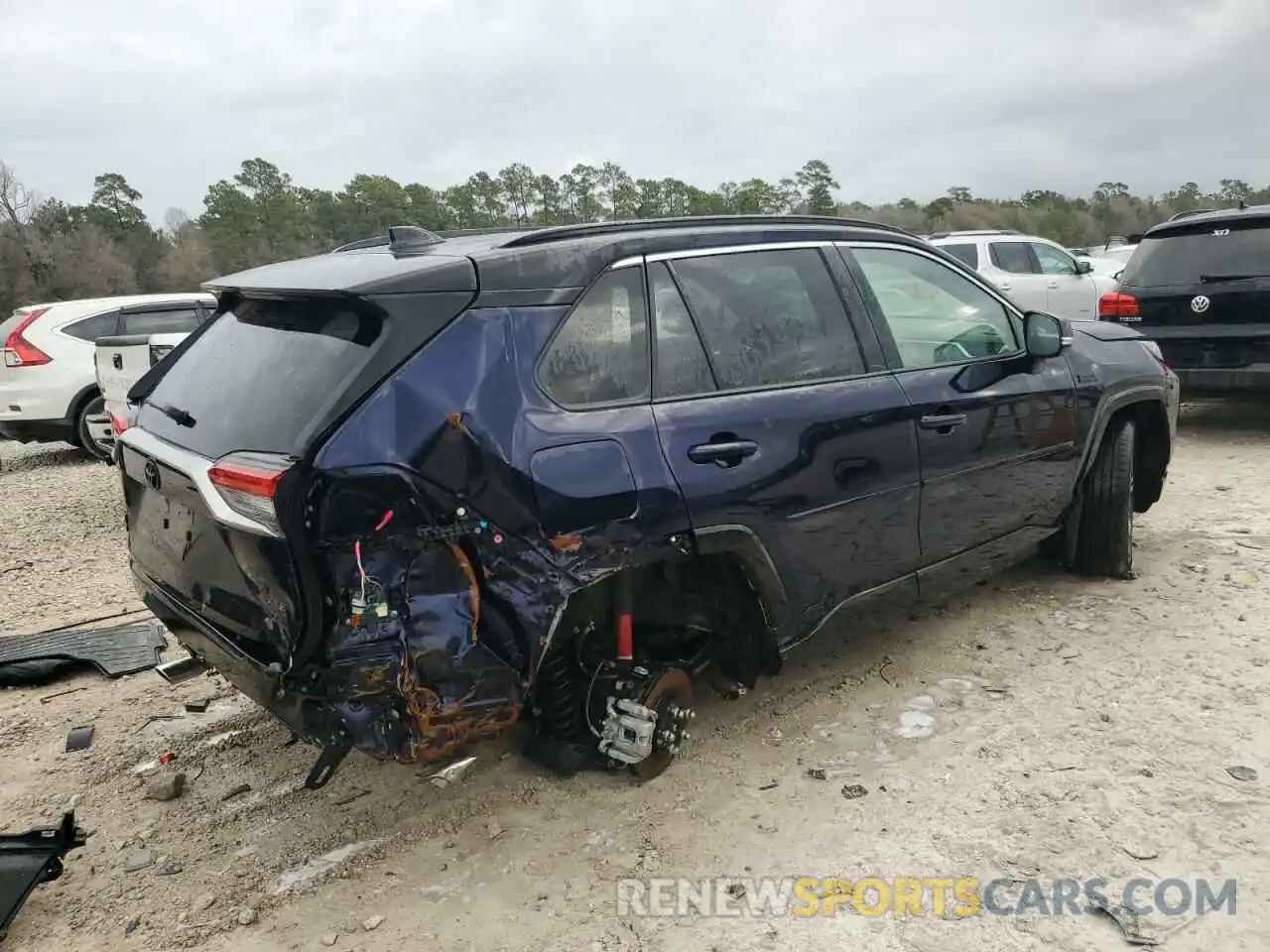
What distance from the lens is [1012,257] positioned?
41.0ft

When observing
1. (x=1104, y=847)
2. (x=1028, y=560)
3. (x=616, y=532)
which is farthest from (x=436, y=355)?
(x=1028, y=560)

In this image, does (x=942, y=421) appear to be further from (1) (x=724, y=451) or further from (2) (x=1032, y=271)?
(2) (x=1032, y=271)

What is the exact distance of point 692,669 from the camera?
3359mm

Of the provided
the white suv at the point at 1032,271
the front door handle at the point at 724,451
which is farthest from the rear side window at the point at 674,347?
the white suv at the point at 1032,271

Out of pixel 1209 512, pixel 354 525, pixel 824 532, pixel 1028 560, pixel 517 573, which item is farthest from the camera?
pixel 1209 512

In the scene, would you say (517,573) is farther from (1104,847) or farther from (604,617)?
(1104,847)

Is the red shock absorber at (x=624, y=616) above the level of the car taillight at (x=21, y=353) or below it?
below

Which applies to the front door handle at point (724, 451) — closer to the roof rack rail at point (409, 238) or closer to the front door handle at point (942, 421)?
the front door handle at point (942, 421)

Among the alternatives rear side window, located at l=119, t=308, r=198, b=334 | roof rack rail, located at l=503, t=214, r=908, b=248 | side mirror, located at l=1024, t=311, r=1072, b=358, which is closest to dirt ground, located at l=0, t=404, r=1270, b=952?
side mirror, located at l=1024, t=311, r=1072, b=358

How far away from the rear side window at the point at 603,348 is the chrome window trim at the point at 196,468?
86 cm

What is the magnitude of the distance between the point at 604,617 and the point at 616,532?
43 cm

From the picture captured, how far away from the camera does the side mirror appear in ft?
13.7

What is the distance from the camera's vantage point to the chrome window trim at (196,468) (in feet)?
7.92

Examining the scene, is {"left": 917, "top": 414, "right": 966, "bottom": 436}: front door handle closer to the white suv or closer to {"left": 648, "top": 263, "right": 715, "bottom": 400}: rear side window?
{"left": 648, "top": 263, "right": 715, "bottom": 400}: rear side window
